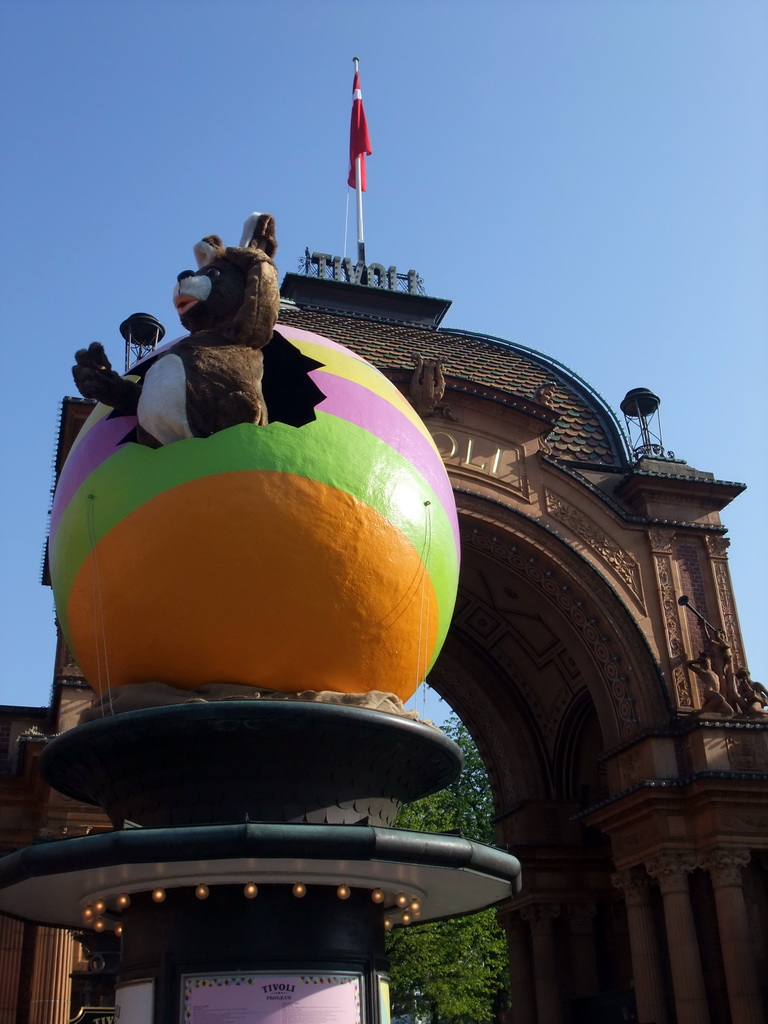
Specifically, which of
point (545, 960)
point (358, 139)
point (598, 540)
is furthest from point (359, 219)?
point (545, 960)

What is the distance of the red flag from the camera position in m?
22.9

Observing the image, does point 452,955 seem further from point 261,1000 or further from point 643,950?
point 261,1000

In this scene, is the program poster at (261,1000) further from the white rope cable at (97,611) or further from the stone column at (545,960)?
the stone column at (545,960)

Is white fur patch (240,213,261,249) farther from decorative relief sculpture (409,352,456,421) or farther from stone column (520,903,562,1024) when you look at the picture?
stone column (520,903,562,1024)

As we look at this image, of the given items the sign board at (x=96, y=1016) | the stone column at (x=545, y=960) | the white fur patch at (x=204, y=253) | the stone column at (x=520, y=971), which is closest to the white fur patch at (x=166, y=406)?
the white fur patch at (x=204, y=253)

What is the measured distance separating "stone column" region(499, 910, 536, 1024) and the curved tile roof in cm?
877

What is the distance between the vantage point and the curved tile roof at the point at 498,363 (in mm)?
20422

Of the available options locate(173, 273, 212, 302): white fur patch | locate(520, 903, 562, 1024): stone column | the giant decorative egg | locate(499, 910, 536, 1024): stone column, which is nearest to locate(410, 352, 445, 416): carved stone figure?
locate(173, 273, 212, 302): white fur patch

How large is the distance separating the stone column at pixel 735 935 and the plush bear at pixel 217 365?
38.9ft

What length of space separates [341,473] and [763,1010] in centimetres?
1223

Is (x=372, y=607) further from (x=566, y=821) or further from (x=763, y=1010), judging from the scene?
(x=566, y=821)

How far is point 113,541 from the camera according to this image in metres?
5.86

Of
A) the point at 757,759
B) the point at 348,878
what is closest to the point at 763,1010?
the point at 757,759

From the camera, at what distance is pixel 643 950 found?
51.3ft
